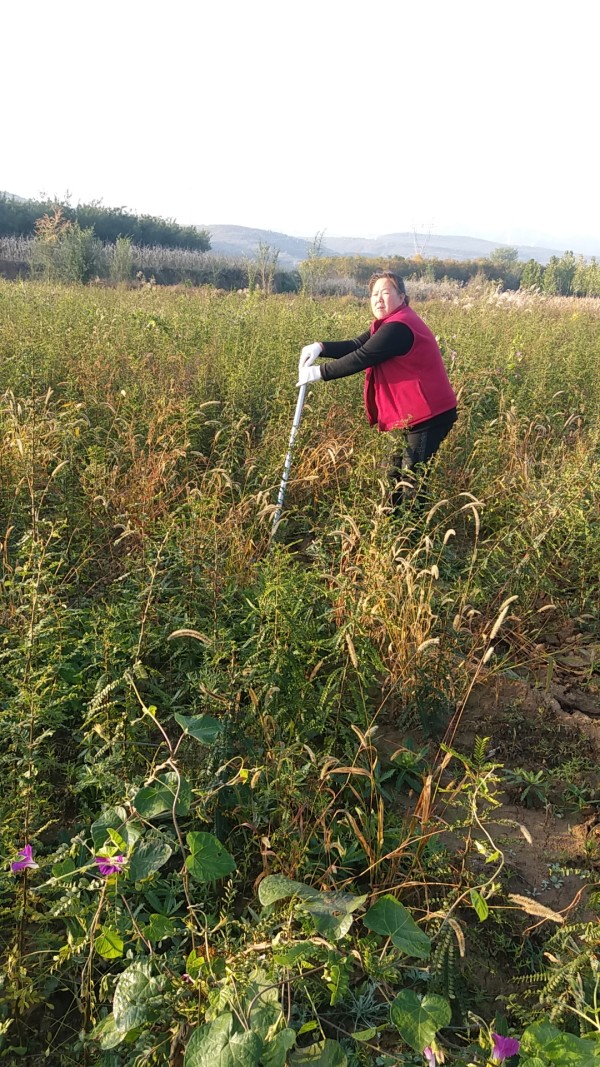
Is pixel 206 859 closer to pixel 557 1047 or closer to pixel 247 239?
pixel 557 1047

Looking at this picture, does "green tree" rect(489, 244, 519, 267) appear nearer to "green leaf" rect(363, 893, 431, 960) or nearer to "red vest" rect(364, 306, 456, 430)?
"red vest" rect(364, 306, 456, 430)

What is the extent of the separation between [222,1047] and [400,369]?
324cm

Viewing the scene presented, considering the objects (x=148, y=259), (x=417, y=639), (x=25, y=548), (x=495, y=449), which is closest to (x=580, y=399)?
(x=495, y=449)

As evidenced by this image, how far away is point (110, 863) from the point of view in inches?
53.9

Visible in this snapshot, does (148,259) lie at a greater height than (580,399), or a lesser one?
greater

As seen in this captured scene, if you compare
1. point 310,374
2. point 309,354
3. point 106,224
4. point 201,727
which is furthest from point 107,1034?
point 106,224

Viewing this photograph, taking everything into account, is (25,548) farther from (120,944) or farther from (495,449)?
(495,449)

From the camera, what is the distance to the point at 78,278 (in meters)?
13.0

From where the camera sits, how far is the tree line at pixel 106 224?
2561 centimetres

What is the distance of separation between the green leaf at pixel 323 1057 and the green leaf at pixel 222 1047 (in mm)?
166

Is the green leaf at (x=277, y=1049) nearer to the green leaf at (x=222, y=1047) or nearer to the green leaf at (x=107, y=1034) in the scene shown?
the green leaf at (x=222, y=1047)

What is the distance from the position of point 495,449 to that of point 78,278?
37.2ft

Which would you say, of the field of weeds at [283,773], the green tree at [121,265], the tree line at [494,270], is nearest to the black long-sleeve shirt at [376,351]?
the field of weeds at [283,773]

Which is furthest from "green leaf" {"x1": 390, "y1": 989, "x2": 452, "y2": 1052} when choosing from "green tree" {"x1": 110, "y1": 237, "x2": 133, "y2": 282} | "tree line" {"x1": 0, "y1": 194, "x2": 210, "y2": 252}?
"tree line" {"x1": 0, "y1": 194, "x2": 210, "y2": 252}
